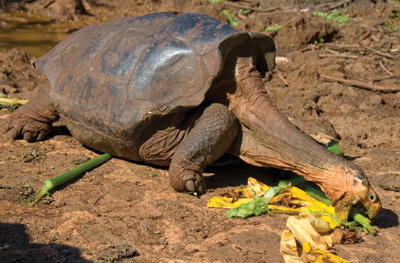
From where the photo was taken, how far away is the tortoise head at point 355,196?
3.72 meters

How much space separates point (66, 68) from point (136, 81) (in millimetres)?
1036

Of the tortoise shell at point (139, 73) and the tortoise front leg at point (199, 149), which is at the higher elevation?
the tortoise shell at point (139, 73)

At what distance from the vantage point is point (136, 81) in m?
4.55

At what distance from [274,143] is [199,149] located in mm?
694

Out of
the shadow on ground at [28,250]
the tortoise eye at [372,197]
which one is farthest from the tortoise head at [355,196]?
the shadow on ground at [28,250]

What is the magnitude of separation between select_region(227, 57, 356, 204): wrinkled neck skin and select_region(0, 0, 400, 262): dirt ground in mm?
456

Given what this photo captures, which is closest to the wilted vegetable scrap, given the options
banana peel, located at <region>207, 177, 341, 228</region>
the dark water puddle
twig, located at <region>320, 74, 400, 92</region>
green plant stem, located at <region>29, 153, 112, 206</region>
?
banana peel, located at <region>207, 177, 341, 228</region>

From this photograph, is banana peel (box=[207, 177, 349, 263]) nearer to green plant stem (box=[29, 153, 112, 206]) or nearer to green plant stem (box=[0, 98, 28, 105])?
green plant stem (box=[29, 153, 112, 206])

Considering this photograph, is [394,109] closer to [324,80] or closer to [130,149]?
[324,80]

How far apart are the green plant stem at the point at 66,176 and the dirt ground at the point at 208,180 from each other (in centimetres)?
8

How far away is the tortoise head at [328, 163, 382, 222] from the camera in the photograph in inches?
146

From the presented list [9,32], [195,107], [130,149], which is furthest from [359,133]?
[9,32]

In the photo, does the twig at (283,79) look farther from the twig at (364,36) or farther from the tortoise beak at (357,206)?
the tortoise beak at (357,206)

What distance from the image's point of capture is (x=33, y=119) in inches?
213
